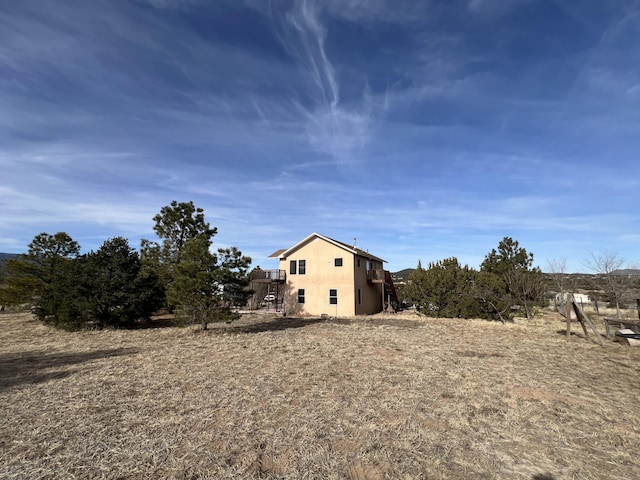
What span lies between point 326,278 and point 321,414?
798 inches

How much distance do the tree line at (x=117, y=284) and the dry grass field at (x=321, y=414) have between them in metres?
3.75

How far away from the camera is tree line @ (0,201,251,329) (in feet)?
49.1

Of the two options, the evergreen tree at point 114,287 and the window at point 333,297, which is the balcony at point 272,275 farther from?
the evergreen tree at point 114,287

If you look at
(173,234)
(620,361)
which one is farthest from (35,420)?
(173,234)

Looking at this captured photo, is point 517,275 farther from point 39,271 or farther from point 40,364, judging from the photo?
point 39,271

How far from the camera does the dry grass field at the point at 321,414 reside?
4102 millimetres

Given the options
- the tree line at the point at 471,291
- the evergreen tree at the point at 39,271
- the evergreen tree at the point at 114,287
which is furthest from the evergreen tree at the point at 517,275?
the evergreen tree at the point at 39,271

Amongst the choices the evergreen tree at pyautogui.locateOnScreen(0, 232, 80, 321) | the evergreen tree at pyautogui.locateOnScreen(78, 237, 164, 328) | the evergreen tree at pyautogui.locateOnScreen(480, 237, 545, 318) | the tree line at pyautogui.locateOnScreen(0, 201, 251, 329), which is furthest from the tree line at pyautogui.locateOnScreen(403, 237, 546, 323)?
the evergreen tree at pyautogui.locateOnScreen(0, 232, 80, 321)

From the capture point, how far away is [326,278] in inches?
1022

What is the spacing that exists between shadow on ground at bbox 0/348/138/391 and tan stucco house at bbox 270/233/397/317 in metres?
15.6

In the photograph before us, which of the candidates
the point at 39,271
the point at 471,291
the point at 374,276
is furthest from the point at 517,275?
the point at 39,271

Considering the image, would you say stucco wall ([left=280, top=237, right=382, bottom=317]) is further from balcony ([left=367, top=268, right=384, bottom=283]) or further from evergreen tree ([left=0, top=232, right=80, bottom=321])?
evergreen tree ([left=0, top=232, right=80, bottom=321])

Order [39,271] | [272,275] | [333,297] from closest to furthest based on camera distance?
[39,271], [333,297], [272,275]

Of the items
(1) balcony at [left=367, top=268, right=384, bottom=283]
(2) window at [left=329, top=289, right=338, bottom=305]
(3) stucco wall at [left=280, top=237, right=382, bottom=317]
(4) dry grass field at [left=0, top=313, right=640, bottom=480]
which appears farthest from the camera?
(1) balcony at [left=367, top=268, right=384, bottom=283]
